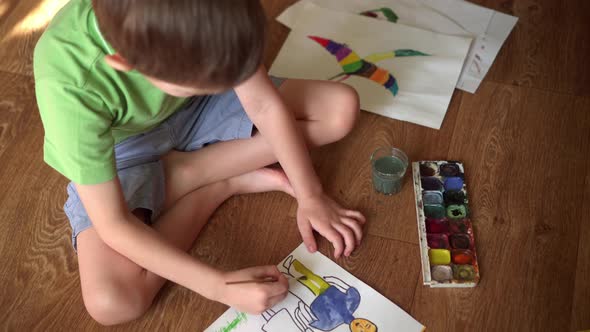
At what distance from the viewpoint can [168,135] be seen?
1.06m

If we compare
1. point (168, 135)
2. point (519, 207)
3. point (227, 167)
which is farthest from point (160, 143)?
point (519, 207)

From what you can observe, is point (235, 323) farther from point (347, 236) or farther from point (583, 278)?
point (583, 278)

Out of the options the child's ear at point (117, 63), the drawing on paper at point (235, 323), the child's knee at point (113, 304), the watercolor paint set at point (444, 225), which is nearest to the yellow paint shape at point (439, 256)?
the watercolor paint set at point (444, 225)

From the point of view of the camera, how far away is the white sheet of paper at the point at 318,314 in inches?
38.4

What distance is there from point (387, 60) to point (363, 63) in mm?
55

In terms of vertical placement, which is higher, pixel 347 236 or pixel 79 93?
pixel 79 93

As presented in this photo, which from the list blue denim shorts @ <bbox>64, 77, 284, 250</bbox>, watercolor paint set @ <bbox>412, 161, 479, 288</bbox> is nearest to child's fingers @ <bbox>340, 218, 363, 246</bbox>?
watercolor paint set @ <bbox>412, 161, 479, 288</bbox>

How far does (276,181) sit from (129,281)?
1.07 feet

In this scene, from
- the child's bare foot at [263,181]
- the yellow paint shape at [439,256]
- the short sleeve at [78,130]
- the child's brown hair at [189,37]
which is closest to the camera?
the child's brown hair at [189,37]

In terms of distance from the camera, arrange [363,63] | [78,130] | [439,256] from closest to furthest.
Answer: [78,130] < [439,256] < [363,63]

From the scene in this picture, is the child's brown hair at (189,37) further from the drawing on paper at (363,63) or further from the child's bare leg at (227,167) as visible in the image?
the drawing on paper at (363,63)

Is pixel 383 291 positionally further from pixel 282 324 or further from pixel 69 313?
pixel 69 313

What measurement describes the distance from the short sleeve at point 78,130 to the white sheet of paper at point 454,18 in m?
0.71

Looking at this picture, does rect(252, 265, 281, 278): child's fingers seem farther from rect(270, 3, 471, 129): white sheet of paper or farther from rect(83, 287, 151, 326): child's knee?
rect(270, 3, 471, 129): white sheet of paper
